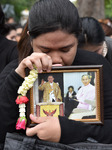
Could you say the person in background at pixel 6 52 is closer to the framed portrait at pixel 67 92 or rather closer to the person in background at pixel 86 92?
the framed portrait at pixel 67 92

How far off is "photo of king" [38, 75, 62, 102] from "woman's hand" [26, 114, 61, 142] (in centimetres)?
13

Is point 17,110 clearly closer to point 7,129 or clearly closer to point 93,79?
point 7,129

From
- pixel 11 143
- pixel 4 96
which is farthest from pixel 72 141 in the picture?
pixel 4 96

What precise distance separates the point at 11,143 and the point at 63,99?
0.45 meters

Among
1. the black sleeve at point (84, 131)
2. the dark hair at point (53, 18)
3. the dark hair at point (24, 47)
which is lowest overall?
the black sleeve at point (84, 131)

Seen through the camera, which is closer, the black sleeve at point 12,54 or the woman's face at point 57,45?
the woman's face at point 57,45

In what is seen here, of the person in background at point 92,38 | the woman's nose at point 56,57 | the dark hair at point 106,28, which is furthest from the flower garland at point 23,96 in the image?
the dark hair at point 106,28

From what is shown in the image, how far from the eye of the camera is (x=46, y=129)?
1.84 metres

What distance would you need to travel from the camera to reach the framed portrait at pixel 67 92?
190 centimetres

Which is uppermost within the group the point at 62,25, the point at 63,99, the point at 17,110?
the point at 62,25

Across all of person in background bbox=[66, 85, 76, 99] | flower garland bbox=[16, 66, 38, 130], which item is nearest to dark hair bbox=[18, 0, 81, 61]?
flower garland bbox=[16, 66, 38, 130]

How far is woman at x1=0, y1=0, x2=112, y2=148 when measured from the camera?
74.1 inches

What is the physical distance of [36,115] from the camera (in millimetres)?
1919

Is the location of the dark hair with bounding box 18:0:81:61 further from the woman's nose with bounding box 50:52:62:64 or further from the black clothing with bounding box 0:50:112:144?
the black clothing with bounding box 0:50:112:144
